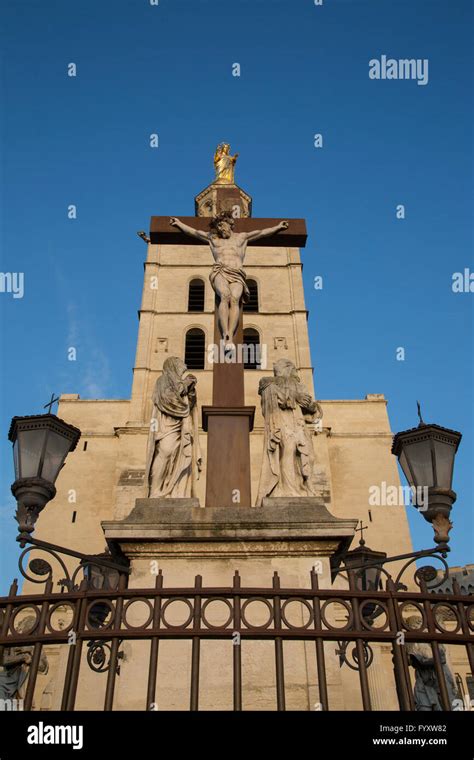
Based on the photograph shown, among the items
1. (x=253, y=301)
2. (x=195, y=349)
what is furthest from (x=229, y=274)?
(x=253, y=301)

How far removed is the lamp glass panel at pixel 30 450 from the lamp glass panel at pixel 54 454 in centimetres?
6

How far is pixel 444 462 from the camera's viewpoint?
5.26 meters

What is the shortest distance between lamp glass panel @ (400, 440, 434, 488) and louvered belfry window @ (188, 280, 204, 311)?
26.9 m

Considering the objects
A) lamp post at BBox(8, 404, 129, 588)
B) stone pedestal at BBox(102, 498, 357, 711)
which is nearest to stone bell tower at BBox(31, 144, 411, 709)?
stone pedestal at BBox(102, 498, 357, 711)

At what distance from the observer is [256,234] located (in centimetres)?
796

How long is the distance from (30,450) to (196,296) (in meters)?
27.9

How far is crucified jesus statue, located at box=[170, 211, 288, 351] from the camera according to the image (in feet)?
23.4

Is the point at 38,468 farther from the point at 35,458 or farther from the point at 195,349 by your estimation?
the point at 195,349

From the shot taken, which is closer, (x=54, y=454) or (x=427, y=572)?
(x=427, y=572)

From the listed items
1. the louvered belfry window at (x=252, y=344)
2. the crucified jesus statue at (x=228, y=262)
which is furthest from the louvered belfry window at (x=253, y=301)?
the crucified jesus statue at (x=228, y=262)

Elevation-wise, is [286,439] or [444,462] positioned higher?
[286,439]

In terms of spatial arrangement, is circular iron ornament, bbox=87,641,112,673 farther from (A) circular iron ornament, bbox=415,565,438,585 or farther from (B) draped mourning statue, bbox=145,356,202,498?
(A) circular iron ornament, bbox=415,565,438,585
